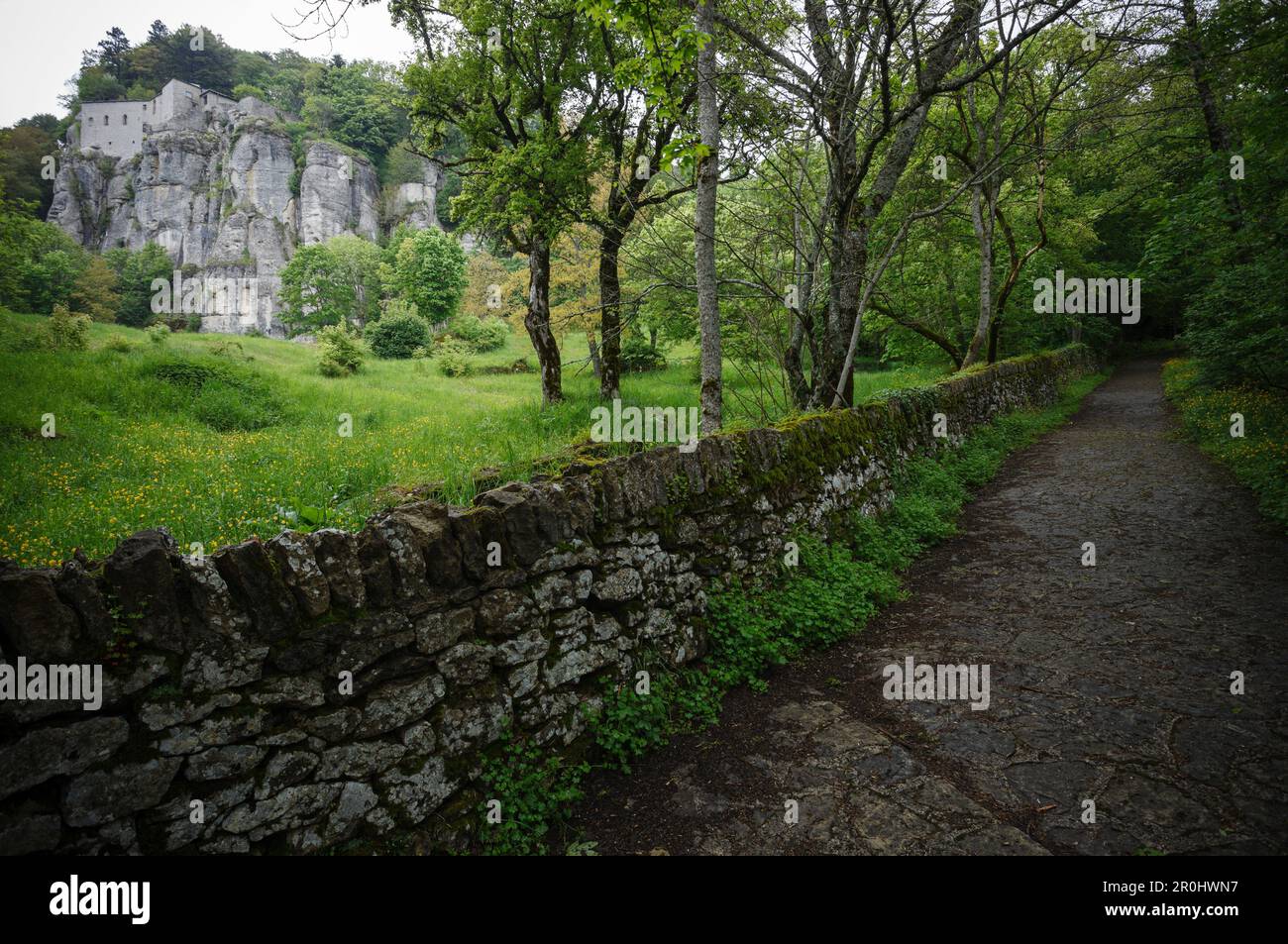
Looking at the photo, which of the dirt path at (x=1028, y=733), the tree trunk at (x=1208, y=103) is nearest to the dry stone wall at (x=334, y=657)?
the dirt path at (x=1028, y=733)

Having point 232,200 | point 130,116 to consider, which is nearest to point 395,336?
point 232,200

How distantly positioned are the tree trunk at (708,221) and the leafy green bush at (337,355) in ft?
51.8

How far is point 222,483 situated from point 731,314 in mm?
8633

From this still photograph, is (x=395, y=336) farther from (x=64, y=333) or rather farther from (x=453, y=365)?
(x=64, y=333)

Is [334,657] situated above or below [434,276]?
below

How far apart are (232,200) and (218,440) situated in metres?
74.5

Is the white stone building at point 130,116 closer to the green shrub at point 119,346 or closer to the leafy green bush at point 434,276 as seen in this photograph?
the leafy green bush at point 434,276

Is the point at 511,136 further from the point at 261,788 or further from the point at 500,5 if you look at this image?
the point at 261,788

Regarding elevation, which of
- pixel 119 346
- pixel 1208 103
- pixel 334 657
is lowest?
pixel 334 657

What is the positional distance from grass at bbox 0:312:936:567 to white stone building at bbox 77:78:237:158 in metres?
80.8

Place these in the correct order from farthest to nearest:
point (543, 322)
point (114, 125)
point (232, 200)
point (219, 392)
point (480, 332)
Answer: point (114, 125) < point (232, 200) < point (480, 332) < point (543, 322) < point (219, 392)

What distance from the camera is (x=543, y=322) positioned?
1310 cm

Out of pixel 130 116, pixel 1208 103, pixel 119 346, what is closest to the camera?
pixel 1208 103
